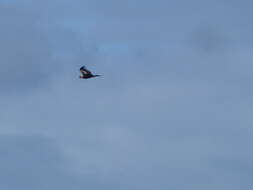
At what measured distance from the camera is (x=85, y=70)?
93938 millimetres
